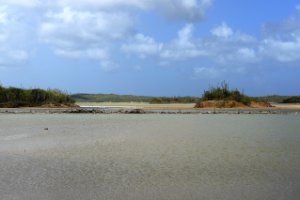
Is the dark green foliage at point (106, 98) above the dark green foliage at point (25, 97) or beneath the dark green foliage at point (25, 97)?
above

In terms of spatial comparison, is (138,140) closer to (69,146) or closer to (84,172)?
(69,146)

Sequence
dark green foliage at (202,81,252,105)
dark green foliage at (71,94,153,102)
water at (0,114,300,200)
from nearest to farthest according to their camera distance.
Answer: water at (0,114,300,200)
dark green foliage at (202,81,252,105)
dark green foliage at (71,94,153,102)

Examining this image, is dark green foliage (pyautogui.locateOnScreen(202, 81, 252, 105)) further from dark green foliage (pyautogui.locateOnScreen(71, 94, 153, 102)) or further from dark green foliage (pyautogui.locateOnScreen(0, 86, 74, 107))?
dark green foliage (pyautogui.locateOnScreen(71, 94, 153, 102))

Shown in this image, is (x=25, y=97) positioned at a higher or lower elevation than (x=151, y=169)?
higher

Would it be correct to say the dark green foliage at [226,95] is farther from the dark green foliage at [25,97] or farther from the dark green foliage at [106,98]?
the dark green foliage at [106,98]

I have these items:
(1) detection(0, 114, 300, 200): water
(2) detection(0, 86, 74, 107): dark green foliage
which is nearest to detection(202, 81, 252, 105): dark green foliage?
(2) detection(0, 86, 74, 107): dark green foliage

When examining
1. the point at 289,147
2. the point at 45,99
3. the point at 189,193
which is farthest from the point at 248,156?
the point at 45,99

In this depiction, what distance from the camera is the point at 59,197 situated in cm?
924

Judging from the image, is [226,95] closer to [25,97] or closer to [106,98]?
[25,97]

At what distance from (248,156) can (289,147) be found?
2853 mm

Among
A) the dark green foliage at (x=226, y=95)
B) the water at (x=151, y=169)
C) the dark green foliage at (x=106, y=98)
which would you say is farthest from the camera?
the dark green foliage at (x=106, y=98)

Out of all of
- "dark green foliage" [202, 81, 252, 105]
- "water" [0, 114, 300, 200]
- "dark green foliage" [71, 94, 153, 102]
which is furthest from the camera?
"dark green foliage" [71, 94, 153, 102]

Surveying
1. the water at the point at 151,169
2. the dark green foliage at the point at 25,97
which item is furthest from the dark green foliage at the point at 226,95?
the water at the point at 151,169

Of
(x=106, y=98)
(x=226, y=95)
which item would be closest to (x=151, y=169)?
(x=226, y=95)
